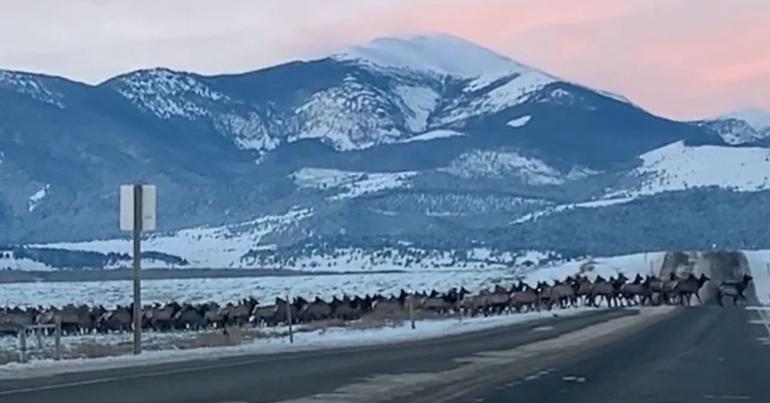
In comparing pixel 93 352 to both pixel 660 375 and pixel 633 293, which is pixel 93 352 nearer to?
pixel 660 375

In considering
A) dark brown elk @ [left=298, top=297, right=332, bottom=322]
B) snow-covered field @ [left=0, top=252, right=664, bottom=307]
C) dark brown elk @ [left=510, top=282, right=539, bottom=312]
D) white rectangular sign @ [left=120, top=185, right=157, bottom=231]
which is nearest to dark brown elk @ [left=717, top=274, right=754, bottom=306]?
dark brown elk @ [left=510, top=282, right=539, bottom=312]

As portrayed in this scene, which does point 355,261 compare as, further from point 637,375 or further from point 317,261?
point 637,375

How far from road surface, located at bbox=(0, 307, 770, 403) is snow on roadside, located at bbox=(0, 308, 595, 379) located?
0.98 m

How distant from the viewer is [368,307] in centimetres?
6525

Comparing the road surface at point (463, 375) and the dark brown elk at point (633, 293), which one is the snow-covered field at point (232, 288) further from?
the road surface at point (463, 375)

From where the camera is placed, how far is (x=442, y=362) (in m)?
30.2

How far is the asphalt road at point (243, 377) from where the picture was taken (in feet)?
72.5

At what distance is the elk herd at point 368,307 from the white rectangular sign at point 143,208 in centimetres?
1634

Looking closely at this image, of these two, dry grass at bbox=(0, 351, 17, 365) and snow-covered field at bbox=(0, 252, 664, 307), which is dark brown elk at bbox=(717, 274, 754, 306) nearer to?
snow-covered field at bbox=(0, 252, 664, 307)

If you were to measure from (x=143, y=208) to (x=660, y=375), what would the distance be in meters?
9.91

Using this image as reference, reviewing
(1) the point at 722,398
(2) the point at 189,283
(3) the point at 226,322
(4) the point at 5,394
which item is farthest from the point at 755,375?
(2) the point at 189,283

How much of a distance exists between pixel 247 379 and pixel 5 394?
437 cm

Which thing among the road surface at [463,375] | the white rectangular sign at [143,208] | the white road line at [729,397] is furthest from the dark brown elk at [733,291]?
the white road line at [729,397]

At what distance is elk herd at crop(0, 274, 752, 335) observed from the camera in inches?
2315
